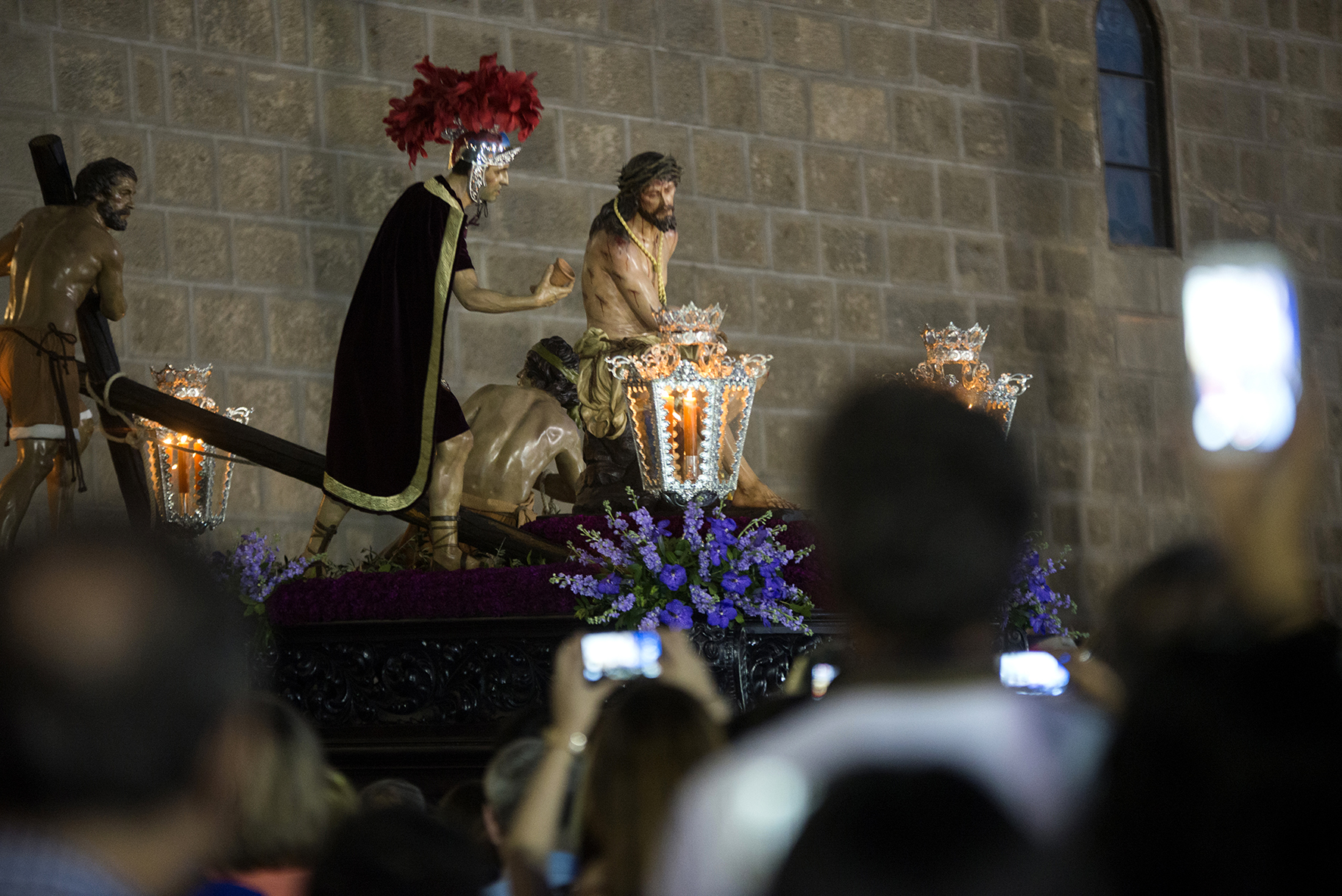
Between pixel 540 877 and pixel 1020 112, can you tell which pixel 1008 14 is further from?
pixel 540 877

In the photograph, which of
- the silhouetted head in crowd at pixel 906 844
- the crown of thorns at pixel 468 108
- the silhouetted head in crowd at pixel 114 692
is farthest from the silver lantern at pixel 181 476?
the silhouetted head in crowd at pixel 906 844

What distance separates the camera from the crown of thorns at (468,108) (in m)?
6.05

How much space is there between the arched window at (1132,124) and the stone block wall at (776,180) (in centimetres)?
15

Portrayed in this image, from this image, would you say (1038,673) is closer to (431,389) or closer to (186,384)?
(431,389)

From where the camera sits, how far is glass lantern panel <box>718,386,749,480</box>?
18.1ft

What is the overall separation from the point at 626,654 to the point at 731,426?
3.29 m

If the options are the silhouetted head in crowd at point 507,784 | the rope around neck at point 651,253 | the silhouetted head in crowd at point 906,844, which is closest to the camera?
the silhouetted head in crowd at point 906,844

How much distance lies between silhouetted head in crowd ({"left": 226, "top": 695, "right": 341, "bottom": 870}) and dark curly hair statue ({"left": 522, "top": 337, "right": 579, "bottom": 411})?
506 centimetres

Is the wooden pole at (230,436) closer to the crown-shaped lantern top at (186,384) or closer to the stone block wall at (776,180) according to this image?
the crown-shaped lantern top at (186,384)

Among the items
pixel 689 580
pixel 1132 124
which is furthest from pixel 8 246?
Answer: pixel 1132 124

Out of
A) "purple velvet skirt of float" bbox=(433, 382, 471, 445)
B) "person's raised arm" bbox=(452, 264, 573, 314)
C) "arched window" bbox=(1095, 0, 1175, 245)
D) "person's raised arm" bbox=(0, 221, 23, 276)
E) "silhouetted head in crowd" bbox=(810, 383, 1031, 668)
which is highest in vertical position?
"arched window" bbox=(1095, 0, 1175, 245)

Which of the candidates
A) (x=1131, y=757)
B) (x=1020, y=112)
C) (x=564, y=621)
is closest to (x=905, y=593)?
(x=1131, y=757)

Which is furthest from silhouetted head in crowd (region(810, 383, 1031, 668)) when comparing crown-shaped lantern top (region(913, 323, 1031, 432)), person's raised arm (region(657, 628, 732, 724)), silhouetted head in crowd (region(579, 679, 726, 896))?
crown-shaped lantern top (region(913, 323, 1031, 432))

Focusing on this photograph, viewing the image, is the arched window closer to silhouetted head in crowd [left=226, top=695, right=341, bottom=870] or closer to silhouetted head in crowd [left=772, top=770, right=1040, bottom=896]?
silhouetted head in crowd [left=226, top=695, right=341, bottom=870]
